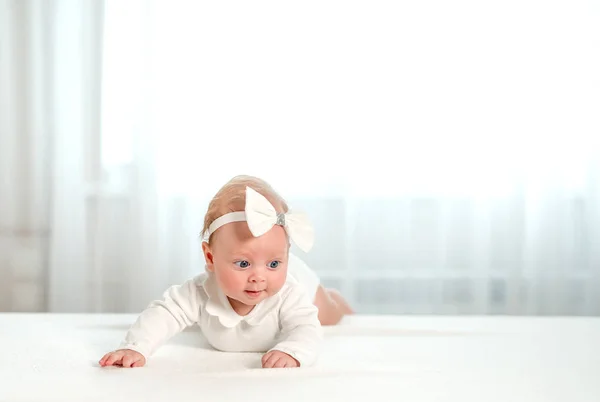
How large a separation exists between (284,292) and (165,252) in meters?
1.44

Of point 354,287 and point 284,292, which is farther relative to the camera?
point 354,287

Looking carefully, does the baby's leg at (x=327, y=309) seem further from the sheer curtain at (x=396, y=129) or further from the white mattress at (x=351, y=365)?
the sheer curtain at (x=396, y=129)

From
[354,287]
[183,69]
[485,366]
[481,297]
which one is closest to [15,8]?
[183,69]

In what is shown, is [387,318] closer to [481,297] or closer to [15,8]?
[481,297]

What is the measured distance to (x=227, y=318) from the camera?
171 cm

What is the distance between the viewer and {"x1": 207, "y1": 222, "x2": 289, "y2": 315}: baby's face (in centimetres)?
159

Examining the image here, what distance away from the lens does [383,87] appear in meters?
3.01

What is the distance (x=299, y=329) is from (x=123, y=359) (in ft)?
1.18

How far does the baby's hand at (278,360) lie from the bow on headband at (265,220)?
220mm

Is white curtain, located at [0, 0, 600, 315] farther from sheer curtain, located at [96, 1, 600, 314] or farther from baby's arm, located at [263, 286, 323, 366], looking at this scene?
baby's arm, located at [263, 286, 323, 366]

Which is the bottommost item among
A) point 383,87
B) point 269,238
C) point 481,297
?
point 481,297

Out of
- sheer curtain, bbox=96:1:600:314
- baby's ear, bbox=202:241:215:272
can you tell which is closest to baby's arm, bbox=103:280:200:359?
baby's ear, bbox=202:241:215:272

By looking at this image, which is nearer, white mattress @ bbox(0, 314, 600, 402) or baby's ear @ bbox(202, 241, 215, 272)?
white mattress @ bbox(0, 314, 600, 402)

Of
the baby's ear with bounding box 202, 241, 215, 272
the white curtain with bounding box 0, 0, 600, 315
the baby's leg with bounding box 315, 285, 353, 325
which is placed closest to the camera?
the baby's ear with bounding box 202, 241, 215, 272
